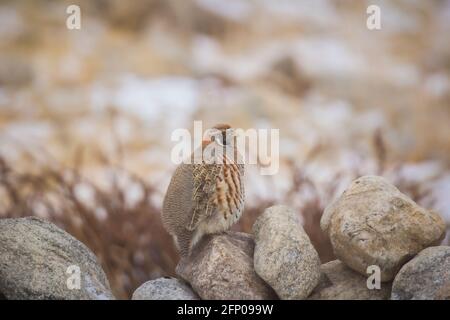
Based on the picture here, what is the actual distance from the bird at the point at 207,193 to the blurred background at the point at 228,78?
3.17 meters

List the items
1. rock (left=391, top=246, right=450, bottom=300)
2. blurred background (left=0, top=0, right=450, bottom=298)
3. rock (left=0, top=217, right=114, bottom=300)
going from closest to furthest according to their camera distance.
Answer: rock (left=391, top=246, right=450, bottom=300) < rock (left=0, top=217, right=114, bottom=300) < blurred background (left=0, top=0, right=450, bottom=298)

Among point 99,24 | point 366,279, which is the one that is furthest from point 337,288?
point 99,24

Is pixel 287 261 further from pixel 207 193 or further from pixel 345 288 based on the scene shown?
pixel 207 193

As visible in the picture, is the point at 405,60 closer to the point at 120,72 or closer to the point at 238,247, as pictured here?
the point at 120,72

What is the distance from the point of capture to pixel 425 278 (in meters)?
1.93

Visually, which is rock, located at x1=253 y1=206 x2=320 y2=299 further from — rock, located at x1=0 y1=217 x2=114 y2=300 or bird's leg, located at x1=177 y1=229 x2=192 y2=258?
rock, located at x1=0 y1=217 x2=114 y2=300

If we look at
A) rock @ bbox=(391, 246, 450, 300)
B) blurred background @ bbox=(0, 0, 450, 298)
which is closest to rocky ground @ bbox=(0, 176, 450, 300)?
rock @ bbox=(391, 246, 450, 300)

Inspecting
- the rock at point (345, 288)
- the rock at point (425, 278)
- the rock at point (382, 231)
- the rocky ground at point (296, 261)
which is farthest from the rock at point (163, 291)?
the rock at point (425, 278)

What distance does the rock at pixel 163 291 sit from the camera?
205cm

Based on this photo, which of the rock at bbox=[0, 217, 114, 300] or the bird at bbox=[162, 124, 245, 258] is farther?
Result: the bird at bbox=[162, 124, 245, 258]

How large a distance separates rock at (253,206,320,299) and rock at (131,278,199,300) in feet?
0.90

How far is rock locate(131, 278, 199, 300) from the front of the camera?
6.73 ft

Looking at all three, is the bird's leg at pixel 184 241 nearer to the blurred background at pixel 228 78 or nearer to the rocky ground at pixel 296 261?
the rocky ground at pixel 296 261
